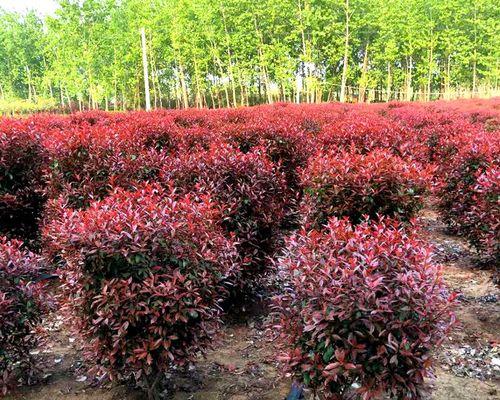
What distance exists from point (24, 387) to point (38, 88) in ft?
178

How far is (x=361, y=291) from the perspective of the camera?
6.81 feet

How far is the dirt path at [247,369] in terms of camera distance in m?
2.97

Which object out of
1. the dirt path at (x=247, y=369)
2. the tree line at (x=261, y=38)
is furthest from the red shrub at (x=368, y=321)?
the tree line at (x=261, y=38)

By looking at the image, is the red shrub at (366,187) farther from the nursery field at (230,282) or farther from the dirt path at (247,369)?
the dirt path at (247,369)

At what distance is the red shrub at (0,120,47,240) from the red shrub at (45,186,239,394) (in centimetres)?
257

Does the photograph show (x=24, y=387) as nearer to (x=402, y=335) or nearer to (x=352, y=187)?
(x=402, y=335)

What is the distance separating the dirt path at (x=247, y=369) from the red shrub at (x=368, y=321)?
0.83 m

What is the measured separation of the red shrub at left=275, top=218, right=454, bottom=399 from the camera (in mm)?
2057

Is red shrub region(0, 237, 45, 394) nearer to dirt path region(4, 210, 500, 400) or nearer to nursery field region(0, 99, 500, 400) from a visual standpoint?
nursery field region(0, 99, 500, 400)

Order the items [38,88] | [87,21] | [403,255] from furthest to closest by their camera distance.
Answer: [38,88], [87,21], [403,255]

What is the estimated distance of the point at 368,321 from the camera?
79.9 inches

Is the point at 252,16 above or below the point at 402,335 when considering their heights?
above

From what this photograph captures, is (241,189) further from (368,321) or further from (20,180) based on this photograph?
(20,180)

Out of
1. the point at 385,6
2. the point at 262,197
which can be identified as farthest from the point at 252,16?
the point at 262,197
